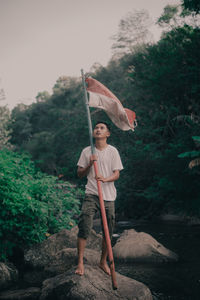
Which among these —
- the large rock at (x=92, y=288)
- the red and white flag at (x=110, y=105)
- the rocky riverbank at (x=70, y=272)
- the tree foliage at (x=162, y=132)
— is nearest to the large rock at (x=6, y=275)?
the rocky riverbank at (x=70, y=272)

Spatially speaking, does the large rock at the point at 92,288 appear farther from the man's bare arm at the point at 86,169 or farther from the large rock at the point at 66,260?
the large rock at the point at 66,260

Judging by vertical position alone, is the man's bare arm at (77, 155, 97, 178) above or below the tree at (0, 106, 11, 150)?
below

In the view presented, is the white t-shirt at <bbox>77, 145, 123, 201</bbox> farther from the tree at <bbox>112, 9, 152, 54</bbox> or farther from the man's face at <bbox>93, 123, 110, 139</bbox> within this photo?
the tree at <bbox>112, 9, 152, 54</bbox>

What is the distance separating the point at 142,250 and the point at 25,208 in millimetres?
2961

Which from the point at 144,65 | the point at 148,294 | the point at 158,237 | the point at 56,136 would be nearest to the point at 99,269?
the point at 148,294

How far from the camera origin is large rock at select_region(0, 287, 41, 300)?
4902 mm

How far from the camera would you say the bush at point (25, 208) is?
6.71 m

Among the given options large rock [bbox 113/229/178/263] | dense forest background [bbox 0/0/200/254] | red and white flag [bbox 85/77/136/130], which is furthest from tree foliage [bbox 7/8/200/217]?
red and white flag [bbox 85/77/136/130]

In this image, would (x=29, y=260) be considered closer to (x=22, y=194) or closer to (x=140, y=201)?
(x=22, y=194)

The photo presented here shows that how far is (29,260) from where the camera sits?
7.16m

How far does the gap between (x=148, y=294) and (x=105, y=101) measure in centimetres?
290

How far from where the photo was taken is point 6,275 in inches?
233

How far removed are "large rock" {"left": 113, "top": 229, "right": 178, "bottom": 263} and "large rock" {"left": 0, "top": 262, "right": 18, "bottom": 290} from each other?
105 inches

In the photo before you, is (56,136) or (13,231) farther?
(56,136)
